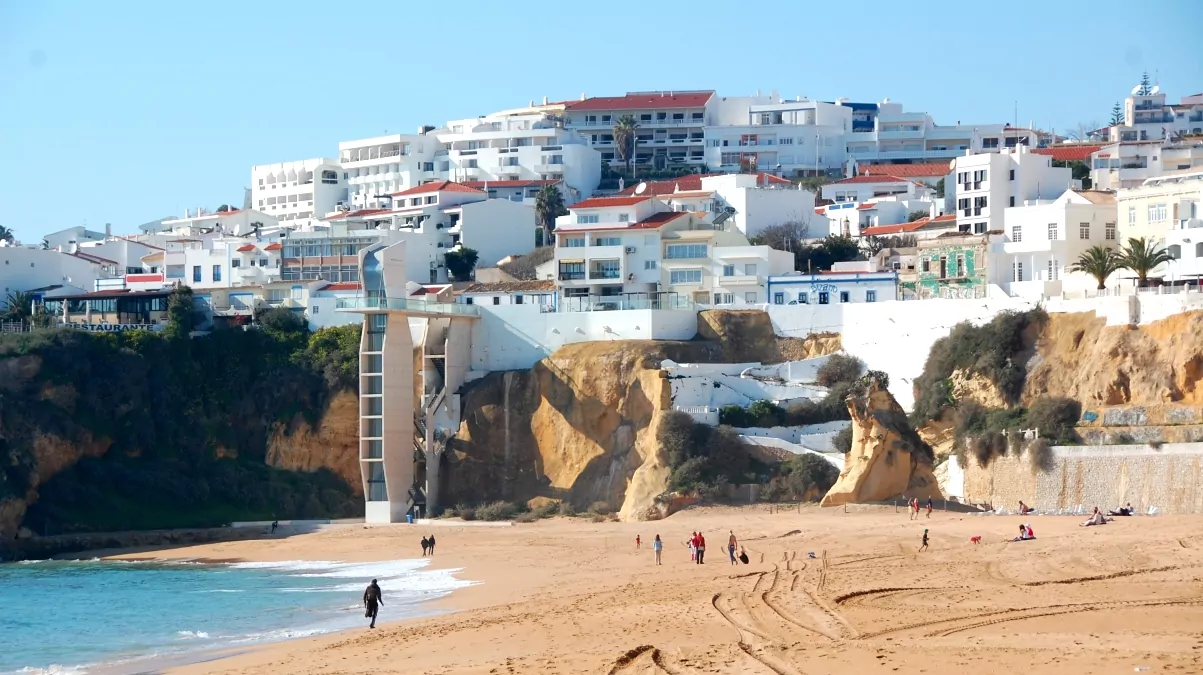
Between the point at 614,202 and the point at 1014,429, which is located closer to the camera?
the point at 1014,429

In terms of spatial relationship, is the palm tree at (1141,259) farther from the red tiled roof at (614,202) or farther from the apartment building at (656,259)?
the red tiled roof at (614,202)

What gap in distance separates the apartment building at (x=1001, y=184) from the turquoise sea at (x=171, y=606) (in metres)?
30.7

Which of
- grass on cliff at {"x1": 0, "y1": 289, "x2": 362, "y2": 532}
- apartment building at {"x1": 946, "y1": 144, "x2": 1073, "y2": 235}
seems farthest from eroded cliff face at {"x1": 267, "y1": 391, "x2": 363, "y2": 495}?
apartment building at {"x1": 946, "y1": 144, "x2": 1073, "y2": 235}

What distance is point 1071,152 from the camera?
81500 mm

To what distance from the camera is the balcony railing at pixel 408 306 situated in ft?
174

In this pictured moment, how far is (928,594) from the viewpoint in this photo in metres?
27.7

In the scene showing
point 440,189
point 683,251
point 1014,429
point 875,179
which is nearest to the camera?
point 1014,429

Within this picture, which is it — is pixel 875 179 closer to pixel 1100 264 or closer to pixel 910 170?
pixel 910 170

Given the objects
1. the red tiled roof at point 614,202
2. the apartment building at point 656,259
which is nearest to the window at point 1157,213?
the apartment building at point 656,259

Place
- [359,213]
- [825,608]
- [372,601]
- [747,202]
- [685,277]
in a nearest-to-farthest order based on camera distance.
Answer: [825,608] < [372,601] < [685,277] < [747,202] < [359,213]

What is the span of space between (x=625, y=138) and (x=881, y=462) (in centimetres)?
5385

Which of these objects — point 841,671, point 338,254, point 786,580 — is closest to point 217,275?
point 338,254

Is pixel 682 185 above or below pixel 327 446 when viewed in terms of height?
above

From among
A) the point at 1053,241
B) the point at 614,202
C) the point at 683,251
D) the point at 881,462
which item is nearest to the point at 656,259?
the point at 683,251
